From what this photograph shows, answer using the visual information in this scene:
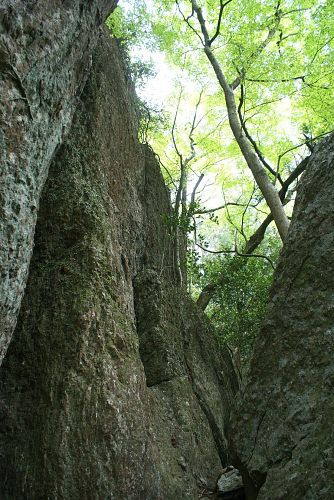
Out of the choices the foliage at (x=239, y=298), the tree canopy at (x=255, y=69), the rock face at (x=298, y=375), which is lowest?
the rock face at (x=298, y=375)

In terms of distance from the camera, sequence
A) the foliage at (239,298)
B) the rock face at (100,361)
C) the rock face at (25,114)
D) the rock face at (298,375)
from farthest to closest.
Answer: the foliage at (239,298), the rock face at (100,361), the rock face at (25,114), the rock face at (298,375)

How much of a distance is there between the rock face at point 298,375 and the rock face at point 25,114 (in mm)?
3039

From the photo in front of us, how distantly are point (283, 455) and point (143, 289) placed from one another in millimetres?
4371

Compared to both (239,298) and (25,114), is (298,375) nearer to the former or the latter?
(25,114)

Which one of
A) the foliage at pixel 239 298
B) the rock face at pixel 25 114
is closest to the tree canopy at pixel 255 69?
the foliage at pixel 239 298

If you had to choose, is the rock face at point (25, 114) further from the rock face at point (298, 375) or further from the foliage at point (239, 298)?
the foliage at point (239, 298)

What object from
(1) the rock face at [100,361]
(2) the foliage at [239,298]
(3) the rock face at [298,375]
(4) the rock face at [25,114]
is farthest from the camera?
(2) the foliage at [239,298]

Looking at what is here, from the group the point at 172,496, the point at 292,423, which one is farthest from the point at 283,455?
the point at 172,496

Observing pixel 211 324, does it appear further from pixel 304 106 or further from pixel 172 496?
pixel 304 106

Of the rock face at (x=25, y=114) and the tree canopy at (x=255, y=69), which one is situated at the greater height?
the tree canopy at (x=255, y=69)

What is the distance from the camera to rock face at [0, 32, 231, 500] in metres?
4.25

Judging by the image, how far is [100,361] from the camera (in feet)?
15.6

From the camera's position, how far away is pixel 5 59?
3.98 m

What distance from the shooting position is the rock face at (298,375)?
3729 millimetres
